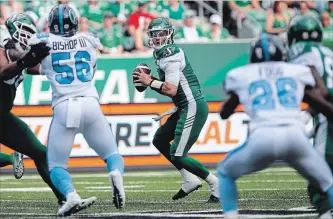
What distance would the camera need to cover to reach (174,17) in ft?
55.1

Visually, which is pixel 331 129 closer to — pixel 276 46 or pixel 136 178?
pixel 276 46

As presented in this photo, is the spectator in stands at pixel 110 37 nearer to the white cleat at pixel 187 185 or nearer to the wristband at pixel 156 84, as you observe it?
the white cleat at pixel 187 185

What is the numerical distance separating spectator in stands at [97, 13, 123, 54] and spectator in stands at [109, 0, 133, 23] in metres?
0.77

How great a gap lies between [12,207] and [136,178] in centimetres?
385

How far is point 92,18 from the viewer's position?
16453 millimetres

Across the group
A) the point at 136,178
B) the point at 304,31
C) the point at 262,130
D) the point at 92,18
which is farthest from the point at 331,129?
the point at 92,18

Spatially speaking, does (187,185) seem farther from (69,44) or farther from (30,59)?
(30,59)

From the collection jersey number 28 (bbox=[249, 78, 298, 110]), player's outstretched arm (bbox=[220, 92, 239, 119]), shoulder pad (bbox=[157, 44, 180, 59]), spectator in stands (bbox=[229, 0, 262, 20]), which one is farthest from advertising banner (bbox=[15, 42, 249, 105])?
jersey number 28 (bbox=[249, 78, 298, 110])

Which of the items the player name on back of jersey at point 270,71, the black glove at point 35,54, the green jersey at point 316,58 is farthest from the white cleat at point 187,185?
the player name on back of jersey at point 270,71

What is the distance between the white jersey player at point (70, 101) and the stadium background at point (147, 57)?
6.13 metres

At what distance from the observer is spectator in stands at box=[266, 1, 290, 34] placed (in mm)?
16844

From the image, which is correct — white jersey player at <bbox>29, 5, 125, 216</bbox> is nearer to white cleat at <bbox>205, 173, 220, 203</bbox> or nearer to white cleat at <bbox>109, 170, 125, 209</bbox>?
white cleat at <bbox>109, 170, 125, 209</bbox>

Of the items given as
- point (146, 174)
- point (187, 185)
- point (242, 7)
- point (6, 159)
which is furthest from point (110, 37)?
point (187, 185)

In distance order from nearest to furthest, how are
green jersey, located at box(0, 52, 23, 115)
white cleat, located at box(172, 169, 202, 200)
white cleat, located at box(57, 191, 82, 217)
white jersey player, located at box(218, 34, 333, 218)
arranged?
white jersey player, located at box(218, 34, 333, 218), white cleat, located at box(57, 191, 82, 217), green jersey, located at box(0, 52, 23, 115), white cleat, located at box(172, 169, 202, 200)
